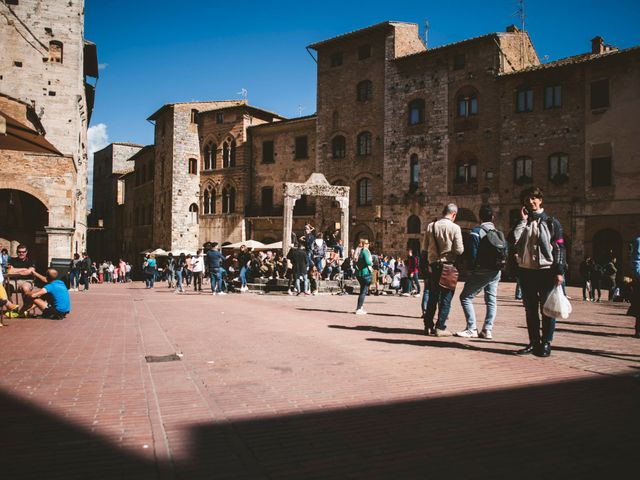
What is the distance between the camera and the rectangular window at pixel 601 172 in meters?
26.9

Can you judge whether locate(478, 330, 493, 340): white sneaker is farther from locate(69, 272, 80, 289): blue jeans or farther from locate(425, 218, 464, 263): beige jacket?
locate(69, 272, 80, 289): blue jeans

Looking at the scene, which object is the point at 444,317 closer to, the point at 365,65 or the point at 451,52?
the point at 451,52

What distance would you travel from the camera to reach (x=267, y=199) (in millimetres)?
41125

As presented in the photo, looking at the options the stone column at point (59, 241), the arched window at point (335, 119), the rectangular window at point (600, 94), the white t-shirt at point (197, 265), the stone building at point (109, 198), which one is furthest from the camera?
the stone building at point (109, 198)

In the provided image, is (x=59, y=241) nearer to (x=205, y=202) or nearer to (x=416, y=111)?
(x=205, y=202)

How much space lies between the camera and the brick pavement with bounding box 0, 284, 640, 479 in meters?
3.22

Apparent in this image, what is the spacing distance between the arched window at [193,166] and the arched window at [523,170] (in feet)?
83.5

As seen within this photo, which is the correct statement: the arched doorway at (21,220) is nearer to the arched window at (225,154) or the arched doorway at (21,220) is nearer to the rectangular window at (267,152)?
the arched window at (225,154)

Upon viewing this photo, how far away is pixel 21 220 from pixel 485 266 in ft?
93.8

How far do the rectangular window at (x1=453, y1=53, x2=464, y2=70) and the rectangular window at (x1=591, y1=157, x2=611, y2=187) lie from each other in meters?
9.61

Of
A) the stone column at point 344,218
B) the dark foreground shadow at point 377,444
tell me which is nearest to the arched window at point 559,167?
the stone column at point 344,218

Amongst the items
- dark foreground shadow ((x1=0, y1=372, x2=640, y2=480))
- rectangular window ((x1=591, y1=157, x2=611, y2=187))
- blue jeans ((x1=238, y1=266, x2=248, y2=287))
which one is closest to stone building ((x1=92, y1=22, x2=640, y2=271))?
rectangular window ((x1=591, y1=157, x2=611, y2=187))

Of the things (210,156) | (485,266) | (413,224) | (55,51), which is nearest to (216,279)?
(485,266)

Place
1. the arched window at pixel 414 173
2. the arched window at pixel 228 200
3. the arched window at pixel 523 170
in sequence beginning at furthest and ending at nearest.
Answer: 1. the arched window at pixel 228 200
2. the arched window at pixel 414 173
3. the arched window at pixel 523 170
